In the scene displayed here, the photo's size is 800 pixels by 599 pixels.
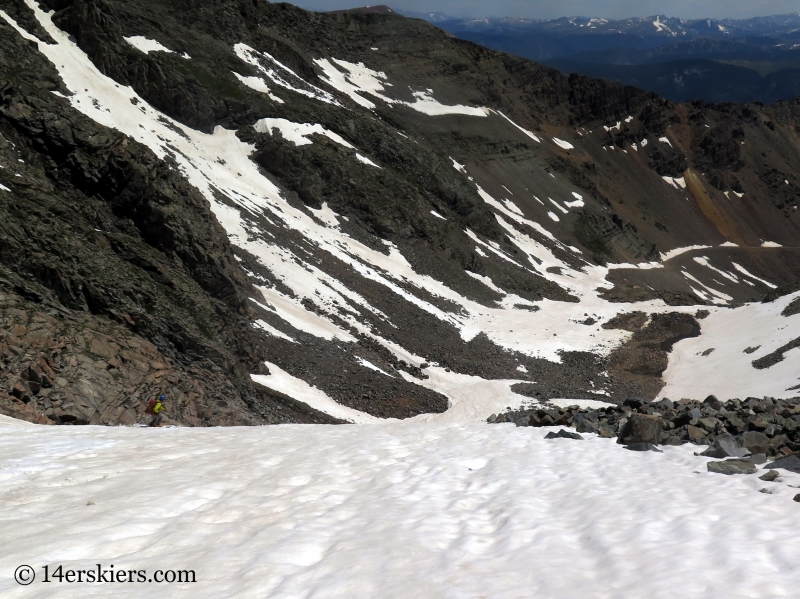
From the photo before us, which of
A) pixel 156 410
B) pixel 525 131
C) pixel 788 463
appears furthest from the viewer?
pixel 525 131

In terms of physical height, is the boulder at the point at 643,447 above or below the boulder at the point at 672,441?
below

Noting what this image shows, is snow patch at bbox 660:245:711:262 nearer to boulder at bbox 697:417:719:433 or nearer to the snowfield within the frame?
boulder at bbox 697:417:719:433

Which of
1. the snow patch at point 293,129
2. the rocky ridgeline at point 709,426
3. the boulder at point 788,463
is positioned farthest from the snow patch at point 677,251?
the boulder at point 788,463

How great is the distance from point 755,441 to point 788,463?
1.53m

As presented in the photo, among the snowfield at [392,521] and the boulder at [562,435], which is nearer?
the snowfield at [392,521]

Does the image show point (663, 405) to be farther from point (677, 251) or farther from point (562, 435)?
point (677, 251)

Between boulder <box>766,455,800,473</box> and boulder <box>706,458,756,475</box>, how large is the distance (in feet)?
1.02

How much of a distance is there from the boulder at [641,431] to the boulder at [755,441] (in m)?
1.74

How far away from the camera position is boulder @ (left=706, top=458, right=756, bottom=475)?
1048 centimetres

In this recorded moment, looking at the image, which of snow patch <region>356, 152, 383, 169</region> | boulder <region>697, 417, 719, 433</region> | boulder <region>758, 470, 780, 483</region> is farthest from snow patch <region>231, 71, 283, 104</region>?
boulder <region>758, 470, 780, 483</region>

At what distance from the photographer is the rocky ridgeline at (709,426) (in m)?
11.4

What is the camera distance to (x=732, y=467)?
10633mm

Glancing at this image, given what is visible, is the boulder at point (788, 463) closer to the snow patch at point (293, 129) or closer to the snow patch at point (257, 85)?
the snow patch at point (293, 129)

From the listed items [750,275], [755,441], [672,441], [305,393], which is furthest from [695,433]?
[750,275]
